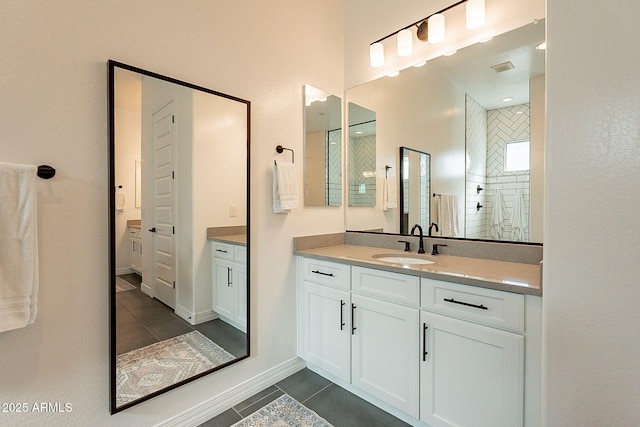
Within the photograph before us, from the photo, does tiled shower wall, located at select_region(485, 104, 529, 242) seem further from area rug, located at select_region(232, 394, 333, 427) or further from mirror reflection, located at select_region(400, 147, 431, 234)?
area rug, located at select_region(232, 394, 333, 427)

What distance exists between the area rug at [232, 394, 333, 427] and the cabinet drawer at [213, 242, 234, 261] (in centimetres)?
91

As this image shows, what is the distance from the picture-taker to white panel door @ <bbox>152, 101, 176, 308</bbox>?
1.51 meters

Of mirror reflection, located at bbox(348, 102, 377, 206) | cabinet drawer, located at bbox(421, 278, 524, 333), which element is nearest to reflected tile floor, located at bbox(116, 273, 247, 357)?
cabinet drawer, located at bbox(421, 278, 524, 333)

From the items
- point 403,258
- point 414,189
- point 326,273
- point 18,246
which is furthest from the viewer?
point 414,189

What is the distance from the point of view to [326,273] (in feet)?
6.37

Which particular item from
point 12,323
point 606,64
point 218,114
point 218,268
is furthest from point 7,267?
point 606,64

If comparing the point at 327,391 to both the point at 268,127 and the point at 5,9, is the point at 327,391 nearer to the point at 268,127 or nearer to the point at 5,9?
the point at 268,127

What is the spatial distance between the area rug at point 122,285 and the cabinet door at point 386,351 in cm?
120

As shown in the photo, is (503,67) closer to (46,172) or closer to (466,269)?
(466,269)

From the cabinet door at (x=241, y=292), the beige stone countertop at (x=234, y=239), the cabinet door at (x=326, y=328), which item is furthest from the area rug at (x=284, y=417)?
the beige stone countertop at (x=234, y=239)

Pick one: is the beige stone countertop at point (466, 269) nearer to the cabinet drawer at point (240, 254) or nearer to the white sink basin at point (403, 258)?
the white sink basin at point (403, 258)

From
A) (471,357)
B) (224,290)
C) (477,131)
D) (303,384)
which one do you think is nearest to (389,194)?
(477,131)

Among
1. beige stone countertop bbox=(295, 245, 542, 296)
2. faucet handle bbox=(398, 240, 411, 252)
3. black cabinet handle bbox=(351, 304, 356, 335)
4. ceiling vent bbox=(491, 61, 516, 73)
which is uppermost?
ceiling vent bbox=(491, 61, 516, 73)

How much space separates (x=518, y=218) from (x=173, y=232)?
6.56 feet
